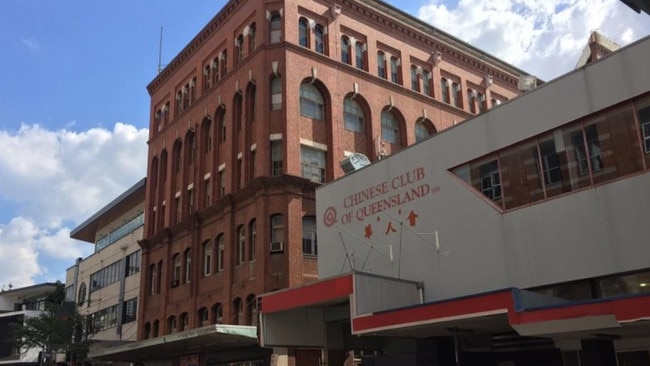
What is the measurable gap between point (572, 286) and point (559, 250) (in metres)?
0.97

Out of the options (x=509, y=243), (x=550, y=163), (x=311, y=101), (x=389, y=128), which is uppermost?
(x=311, y=101)

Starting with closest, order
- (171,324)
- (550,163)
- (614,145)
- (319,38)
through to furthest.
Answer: (614,145)
(550,163)
(319,38)
(171,324)

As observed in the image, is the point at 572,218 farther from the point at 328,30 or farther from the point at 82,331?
the point at 82,331

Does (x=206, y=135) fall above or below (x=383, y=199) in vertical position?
above

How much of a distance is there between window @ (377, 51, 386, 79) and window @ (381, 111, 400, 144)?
2404 mm

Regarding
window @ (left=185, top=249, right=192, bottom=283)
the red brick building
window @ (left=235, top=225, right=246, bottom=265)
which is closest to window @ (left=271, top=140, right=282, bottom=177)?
the red brick building

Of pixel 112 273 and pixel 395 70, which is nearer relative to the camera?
pixel 395 70

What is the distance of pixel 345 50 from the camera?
1490 inches

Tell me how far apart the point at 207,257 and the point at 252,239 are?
18.6 feet

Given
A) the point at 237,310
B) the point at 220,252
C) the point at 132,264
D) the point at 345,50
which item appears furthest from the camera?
the point at 132,264

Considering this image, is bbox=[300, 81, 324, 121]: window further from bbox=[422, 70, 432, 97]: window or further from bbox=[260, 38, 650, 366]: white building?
bbox=[260, 38, 650, 366]: white building

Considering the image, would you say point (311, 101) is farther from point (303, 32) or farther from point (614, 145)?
point (614, 145)

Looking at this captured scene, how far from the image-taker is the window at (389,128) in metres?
38.4

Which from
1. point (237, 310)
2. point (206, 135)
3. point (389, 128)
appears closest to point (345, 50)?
point (389, 128)
